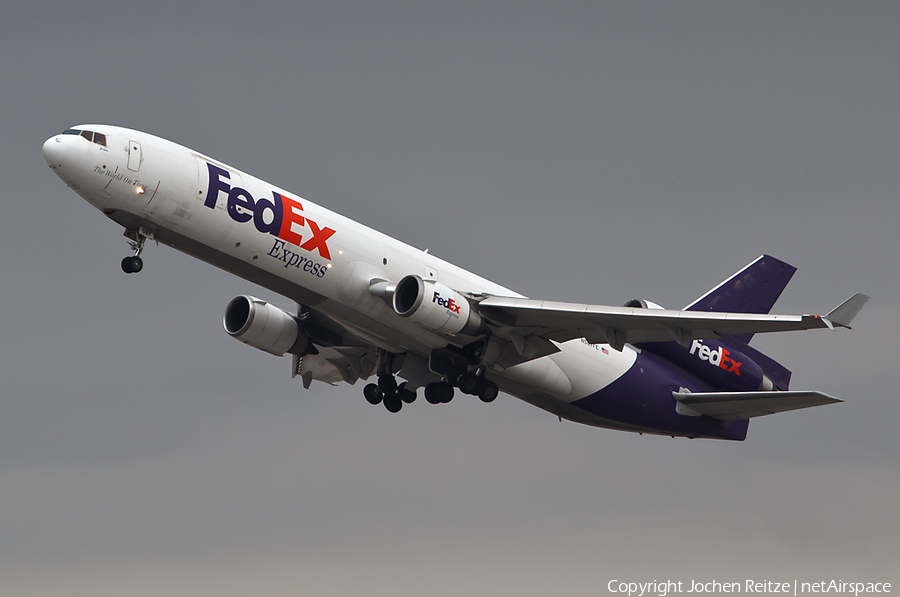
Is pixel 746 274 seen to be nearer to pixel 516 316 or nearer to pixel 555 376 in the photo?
pixel 555 376

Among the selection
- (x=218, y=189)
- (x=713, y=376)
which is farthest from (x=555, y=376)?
(x=218, y=189)

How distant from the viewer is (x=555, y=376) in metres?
37.8

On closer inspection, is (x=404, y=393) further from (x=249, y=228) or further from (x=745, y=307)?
(x=745, y=307)

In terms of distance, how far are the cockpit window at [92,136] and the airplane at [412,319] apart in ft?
0.16

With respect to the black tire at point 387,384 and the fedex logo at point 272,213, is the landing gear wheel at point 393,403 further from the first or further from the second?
the fedex logo at point 272,213

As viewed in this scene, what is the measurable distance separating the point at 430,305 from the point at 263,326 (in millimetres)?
7454

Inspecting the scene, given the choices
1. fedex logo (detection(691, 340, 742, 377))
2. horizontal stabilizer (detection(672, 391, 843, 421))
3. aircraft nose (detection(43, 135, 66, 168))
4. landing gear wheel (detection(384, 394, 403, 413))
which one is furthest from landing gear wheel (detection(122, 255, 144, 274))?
fedex logo (detection(691, 340, 742, 377))

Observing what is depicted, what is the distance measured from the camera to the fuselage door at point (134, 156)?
102ft

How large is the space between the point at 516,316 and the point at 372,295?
4.47m

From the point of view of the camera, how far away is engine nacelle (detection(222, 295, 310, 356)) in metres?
37.7

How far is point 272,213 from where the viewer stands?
3238 centimetres

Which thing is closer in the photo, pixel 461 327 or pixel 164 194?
pixel 164 194

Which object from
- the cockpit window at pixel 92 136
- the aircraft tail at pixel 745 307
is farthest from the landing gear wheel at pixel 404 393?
the cockpit window at pixel 92 136

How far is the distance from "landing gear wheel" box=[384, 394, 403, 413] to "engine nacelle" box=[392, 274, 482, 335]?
6902mm
